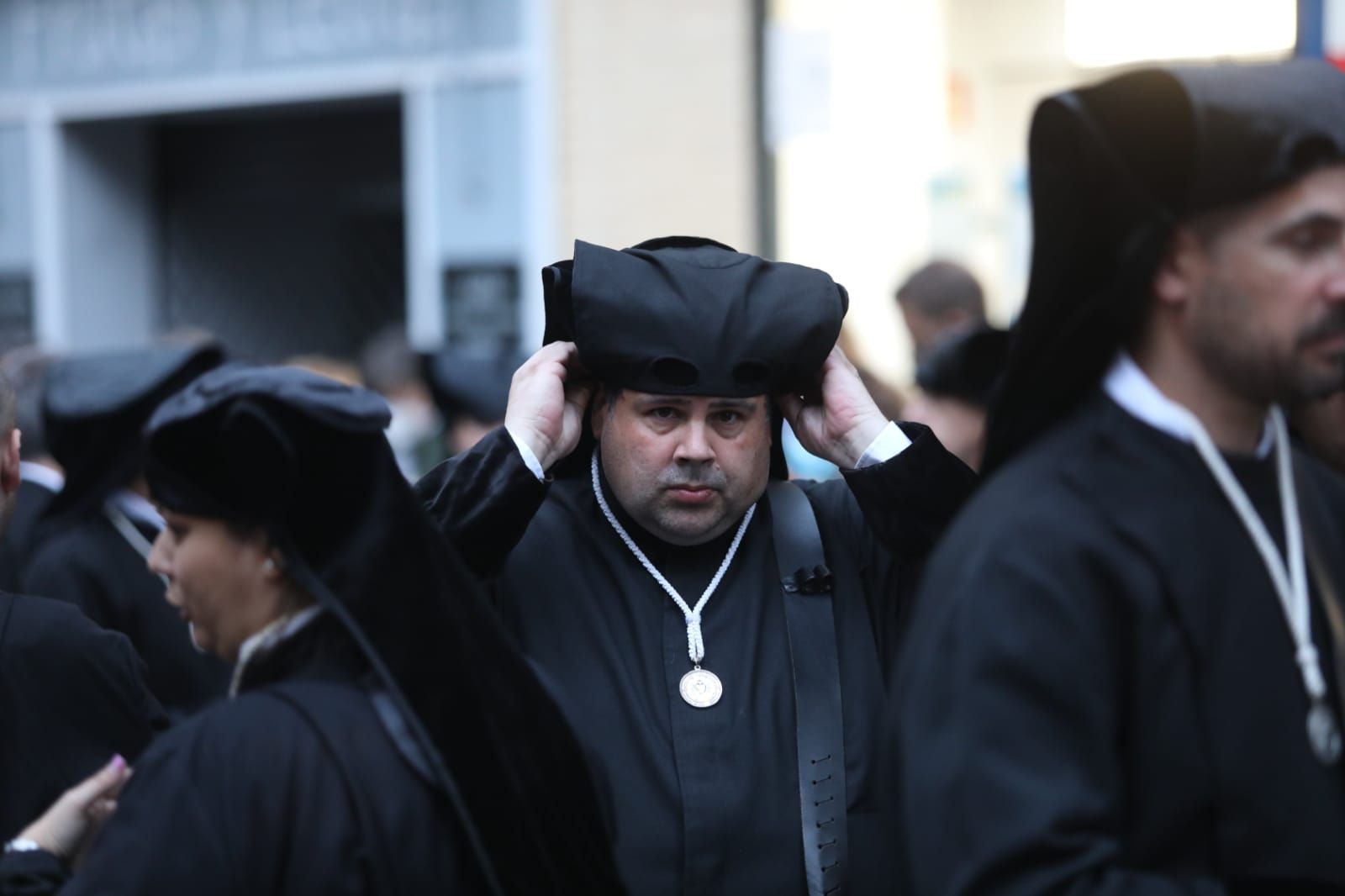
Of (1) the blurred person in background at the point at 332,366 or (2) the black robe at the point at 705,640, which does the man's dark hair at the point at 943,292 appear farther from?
(1) the blurred person in background at the point at 332,366

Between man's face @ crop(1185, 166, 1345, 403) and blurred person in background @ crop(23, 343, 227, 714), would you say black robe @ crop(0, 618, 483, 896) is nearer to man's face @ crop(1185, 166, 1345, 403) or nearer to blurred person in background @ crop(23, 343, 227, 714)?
man's face @ crop(1185, 166, 1345, 403)

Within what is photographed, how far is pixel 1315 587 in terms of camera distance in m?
1.97

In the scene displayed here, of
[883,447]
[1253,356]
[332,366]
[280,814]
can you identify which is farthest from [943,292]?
[280,814]

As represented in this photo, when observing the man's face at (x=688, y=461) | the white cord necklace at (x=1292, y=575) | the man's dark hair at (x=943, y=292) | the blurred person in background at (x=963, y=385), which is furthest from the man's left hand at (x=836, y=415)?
the man's dark hair at (x=943, y=292)

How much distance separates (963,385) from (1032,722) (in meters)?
3.01

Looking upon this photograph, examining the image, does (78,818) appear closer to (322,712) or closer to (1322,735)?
(322,712)

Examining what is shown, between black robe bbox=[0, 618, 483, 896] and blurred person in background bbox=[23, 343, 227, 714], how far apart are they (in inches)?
85.0

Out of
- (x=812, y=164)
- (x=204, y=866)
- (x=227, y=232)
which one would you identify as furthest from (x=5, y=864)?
(x=227, y=232)

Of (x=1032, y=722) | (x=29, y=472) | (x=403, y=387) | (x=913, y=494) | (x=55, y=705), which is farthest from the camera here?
(x=403, y=387)

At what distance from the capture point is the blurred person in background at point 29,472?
15.9ft

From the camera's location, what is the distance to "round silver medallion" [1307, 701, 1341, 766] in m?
1.87

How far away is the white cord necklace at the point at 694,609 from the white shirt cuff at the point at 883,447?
0.23m

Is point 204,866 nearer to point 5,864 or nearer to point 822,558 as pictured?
point 5,864

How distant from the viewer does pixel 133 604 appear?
424 centimetres
